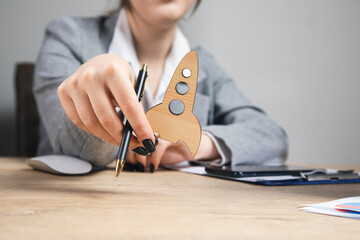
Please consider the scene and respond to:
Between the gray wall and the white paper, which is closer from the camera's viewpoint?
the white paper

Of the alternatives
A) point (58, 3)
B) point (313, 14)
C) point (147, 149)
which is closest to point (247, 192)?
point (147, 149)

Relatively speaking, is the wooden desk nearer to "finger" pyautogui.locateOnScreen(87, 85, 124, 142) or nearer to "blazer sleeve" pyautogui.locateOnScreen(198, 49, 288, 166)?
"finger" pyautogui.locateOnScreen(87, 85, 124, 142)

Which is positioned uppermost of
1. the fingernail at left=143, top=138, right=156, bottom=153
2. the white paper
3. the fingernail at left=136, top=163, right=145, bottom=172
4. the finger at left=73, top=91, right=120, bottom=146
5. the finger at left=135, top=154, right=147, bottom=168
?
the finger at left=73, top=91, right=120, bottom=146

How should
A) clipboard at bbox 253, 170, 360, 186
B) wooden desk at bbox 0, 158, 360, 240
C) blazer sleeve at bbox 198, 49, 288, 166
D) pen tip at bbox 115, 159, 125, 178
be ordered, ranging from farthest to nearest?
blazer sleeve at bbox 198, 49, 288, 166, clipboard at bbox 253, 170, 360, 186, pen tip at bbox 115, 159, 125, 178, wooden desk at bbox 0, 158, 360, 240

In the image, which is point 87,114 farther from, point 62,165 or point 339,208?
point 339,208

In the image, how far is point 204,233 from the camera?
0.28 meters

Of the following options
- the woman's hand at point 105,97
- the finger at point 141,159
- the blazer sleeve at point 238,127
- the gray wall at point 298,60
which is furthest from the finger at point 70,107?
the gray wall at point 298,60

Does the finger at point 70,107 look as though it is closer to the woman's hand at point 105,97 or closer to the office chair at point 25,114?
the woman's hand at point 105,97

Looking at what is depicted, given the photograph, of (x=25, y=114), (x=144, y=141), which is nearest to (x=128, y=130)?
(x=144, y=141)

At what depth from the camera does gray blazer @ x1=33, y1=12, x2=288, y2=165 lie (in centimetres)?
67

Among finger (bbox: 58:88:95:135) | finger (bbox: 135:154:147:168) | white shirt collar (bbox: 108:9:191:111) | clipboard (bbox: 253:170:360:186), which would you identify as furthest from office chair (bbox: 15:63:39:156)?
clipboard (bbox: 253:170:360:186)

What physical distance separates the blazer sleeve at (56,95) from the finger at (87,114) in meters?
0.14

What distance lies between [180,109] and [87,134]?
9.4 inches

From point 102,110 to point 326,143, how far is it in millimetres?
1552
